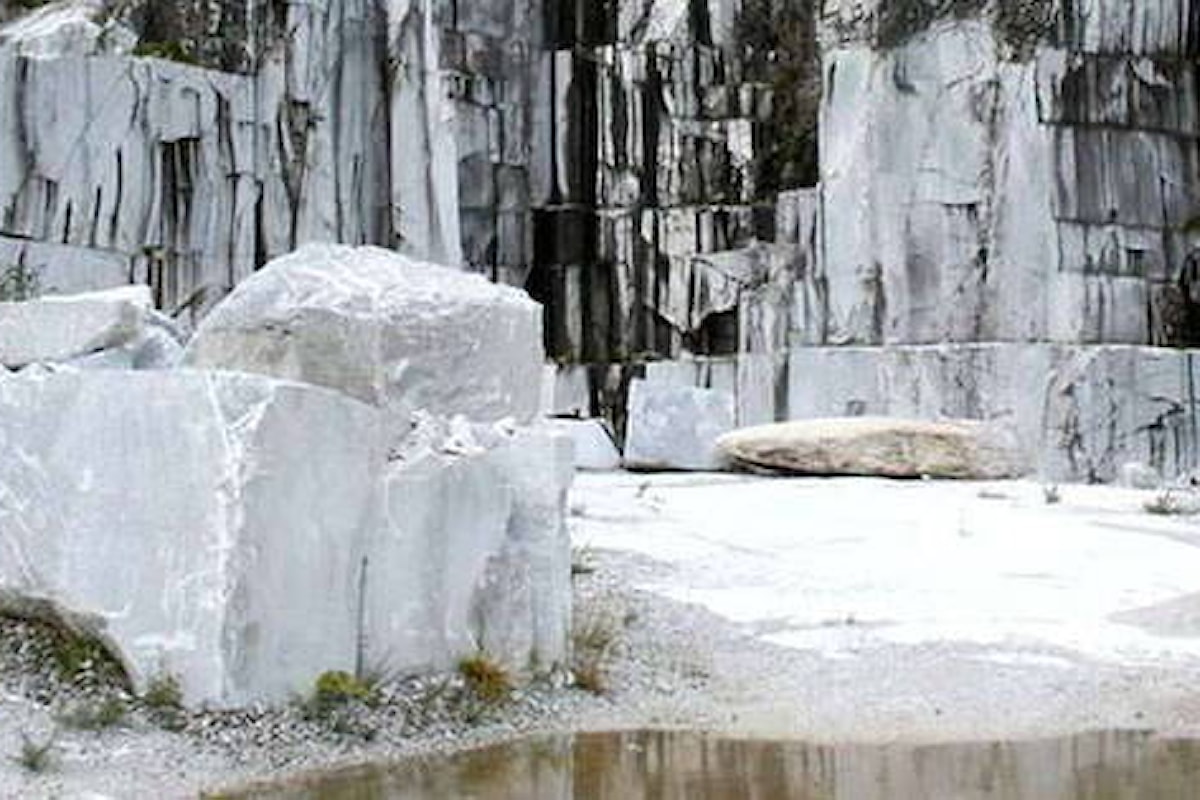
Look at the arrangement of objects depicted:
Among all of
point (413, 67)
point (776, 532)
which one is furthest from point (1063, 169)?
point (776, 532)

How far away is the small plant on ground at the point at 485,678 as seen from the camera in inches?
359

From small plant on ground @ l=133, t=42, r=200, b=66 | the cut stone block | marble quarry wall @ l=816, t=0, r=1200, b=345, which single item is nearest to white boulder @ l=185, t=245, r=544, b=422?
the cut stone block

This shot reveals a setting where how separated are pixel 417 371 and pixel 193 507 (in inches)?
64.5

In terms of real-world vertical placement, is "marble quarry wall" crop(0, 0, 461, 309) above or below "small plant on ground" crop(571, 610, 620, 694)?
above

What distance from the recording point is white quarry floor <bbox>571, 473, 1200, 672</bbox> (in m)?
10.7

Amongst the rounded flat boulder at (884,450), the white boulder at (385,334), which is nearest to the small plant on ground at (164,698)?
the white boulder at (385,334)

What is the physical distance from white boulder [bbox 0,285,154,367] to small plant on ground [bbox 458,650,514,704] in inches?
99.6

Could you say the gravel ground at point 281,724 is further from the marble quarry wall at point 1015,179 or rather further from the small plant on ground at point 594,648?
the marble quarry wall at point 1015,179

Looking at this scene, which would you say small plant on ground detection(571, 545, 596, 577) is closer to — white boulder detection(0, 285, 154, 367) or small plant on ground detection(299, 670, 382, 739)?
small plant on ground detection(299, 670, 382, 739)

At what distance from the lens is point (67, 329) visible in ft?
32.2

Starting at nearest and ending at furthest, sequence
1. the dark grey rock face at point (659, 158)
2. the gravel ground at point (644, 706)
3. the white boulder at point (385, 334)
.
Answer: the gravel ground at point (644, 706)
the white boulder at point (385, 334)
the dark grey rock face at point (659, 158)

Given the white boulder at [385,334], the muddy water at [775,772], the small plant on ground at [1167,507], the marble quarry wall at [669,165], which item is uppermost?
the marble quarry wall at [669,165]

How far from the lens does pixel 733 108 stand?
2958cm

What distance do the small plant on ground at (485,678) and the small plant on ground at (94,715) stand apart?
1.69m
